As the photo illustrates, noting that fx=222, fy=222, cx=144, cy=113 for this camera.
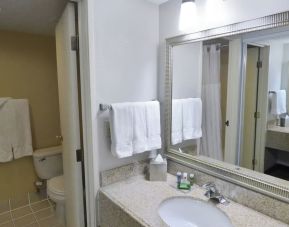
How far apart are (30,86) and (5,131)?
0.60 meters

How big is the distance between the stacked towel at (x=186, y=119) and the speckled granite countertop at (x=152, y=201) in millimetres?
309

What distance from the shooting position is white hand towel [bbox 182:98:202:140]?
5.01ft

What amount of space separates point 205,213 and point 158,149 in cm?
61

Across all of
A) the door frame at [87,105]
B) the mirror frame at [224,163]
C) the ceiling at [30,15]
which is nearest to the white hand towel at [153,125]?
the mirror frame at [224,163]

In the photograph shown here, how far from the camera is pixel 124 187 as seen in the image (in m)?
1.43

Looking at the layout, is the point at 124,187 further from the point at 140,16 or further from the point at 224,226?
the point at 140,16

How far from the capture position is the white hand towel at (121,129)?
4.49ft

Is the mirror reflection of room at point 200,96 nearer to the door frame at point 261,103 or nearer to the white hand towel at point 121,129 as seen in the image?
the door frame at point 261,103

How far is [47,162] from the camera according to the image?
2.71m

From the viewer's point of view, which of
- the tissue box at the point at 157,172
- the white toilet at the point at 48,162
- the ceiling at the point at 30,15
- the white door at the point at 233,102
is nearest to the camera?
the white door at the point at 233,102

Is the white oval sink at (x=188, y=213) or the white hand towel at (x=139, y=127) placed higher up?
the white hand towel at (x=139, y=127)

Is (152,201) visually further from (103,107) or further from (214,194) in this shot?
(103,107)

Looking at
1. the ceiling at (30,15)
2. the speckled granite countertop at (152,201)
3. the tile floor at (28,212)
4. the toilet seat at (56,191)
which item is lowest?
the tile floor at (28,212)

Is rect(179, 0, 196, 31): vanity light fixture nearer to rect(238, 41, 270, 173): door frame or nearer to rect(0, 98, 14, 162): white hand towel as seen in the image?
rect(238, 41, 270, 173): door frame
